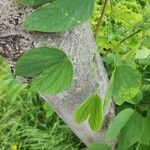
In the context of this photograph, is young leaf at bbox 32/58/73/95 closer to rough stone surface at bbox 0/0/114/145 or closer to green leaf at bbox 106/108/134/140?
rough stone surface at bbox 0/0/114/145

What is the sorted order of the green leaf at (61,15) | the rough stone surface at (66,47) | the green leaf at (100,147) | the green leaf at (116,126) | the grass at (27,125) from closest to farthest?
the green leaf at (61,15)
the rough stone surface at (66,47)
the green leaf at (116,126)
the green leaf at (100,147)
the grass at (27,125)

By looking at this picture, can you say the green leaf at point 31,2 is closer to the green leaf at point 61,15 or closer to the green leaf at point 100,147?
the green leaf at point 61,15

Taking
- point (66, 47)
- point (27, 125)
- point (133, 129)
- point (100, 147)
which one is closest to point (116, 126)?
point (133, 129)

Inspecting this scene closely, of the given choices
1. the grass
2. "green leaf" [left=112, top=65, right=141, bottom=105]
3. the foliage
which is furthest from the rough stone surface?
the grass

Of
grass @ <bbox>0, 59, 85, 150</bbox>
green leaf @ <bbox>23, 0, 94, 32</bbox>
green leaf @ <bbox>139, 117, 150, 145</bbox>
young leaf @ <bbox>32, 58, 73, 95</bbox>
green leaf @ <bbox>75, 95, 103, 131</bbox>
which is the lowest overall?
grass @ <bbox>0, 59, 85, 150</bbox>

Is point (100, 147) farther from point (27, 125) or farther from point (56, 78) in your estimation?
point (27, 125)

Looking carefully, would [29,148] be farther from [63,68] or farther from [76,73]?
[63,68]

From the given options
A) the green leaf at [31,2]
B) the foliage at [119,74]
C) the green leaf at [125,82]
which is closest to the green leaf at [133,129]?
the foliage at [119,74]

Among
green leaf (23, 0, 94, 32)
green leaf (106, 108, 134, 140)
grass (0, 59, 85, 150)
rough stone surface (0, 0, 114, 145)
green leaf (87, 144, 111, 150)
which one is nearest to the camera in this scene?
green leaf (23, 0, 94, 32)
